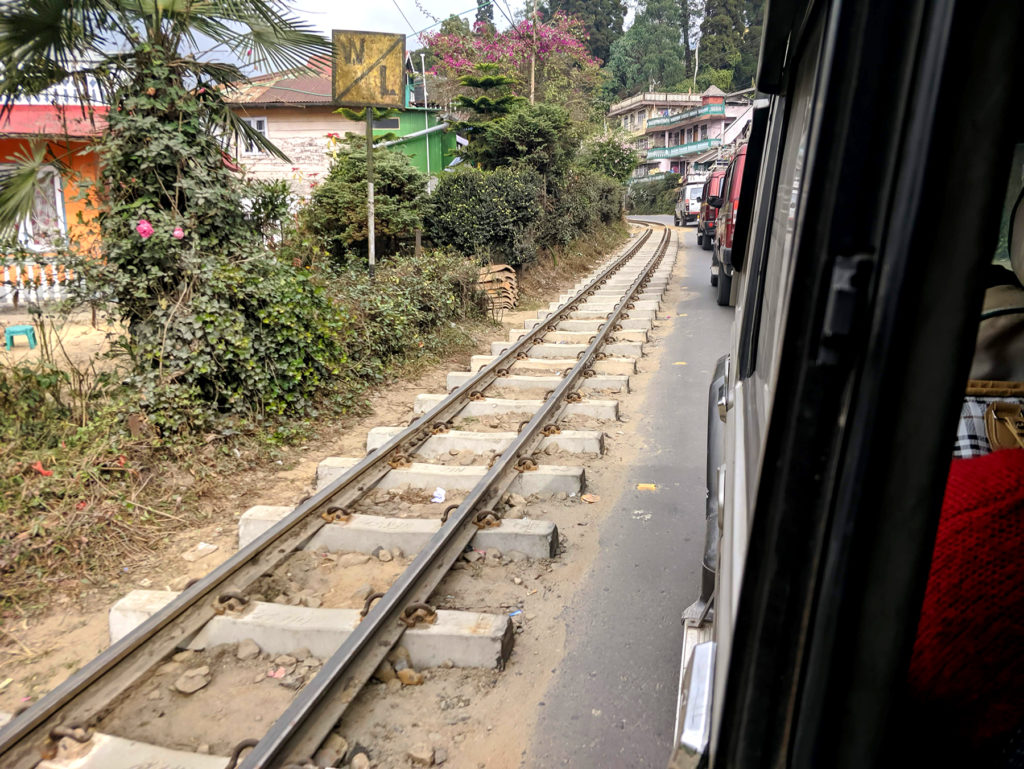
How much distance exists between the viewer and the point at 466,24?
3522 cm

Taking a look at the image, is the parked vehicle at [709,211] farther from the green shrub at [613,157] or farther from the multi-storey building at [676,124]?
the multi-storey building at [676,124]

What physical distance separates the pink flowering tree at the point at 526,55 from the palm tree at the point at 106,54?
1866 centimetres

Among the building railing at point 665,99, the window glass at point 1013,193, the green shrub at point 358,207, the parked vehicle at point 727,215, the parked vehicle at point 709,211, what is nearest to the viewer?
the window glass at point 1013,193

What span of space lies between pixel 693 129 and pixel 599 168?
3346 cm

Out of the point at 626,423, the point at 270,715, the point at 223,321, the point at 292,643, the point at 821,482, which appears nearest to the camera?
the point at 821,482

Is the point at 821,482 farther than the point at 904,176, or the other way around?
the point at 821,482

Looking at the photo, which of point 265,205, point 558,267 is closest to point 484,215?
point 558,267

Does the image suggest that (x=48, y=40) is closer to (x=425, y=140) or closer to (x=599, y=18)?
(x=425, y=140)

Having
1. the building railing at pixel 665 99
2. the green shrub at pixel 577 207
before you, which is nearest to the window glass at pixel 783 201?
the green shrub at pixel 577 207

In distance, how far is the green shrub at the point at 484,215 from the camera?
14.4m

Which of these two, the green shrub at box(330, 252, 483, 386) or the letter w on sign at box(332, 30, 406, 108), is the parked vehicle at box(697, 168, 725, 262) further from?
the letter w on sign at box(332, 30, 406, 108)

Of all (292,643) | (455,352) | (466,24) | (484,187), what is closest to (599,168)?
(466,24)

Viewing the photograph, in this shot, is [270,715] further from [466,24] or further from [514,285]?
[466,24]

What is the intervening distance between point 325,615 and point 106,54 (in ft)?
15.3
